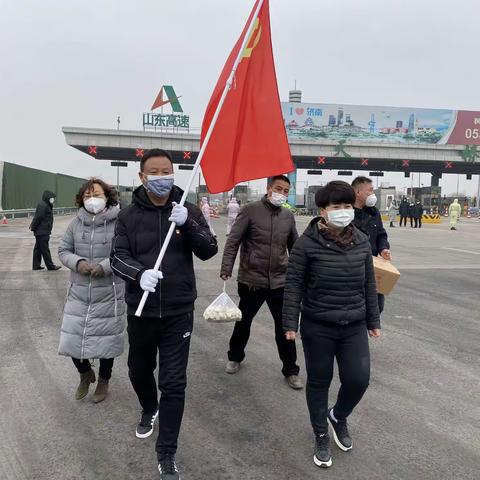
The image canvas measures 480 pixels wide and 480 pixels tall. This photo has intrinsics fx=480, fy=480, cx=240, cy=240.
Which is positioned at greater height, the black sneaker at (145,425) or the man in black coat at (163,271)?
the man in black coat at (163,271)

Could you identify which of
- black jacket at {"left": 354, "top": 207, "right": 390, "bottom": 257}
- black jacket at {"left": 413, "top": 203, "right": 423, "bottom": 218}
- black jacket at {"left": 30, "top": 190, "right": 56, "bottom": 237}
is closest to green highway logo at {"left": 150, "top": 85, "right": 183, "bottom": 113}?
black jacket at {"left": 413, "top": 203, "right": 423, "bottom": 218}

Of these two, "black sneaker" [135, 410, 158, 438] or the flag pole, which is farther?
"black sneaker" [135, 410, 158, 438]

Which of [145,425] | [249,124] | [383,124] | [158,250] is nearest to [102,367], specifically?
[145,425]

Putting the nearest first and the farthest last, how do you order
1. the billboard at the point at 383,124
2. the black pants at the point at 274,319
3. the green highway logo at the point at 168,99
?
1. the black pants at the point at 274,319
2. the green highway logo at the point at 168,99
3. the billboard at the point at 383,124

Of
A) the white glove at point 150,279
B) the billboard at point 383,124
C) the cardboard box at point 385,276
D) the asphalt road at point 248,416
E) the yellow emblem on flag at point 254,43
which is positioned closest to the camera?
the white glove at point 150,279

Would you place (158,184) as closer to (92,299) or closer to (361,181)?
(92,299)

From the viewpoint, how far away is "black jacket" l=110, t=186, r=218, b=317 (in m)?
2.96

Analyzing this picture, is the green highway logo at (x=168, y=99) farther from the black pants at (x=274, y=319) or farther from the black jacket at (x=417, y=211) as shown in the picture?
the black pants at (x=274, y=319)

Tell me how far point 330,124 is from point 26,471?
52474mm

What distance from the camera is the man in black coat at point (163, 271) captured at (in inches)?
115

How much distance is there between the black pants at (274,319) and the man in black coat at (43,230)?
23.5 feet

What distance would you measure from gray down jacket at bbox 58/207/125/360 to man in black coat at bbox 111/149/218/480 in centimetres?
78

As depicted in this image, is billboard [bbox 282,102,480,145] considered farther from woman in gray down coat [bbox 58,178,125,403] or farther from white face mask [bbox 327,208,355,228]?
white face mask [bbox 327,208,355,228]

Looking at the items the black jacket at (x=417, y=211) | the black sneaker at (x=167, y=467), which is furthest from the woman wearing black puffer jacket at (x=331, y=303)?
the black jacket at (x=417, y=211)
